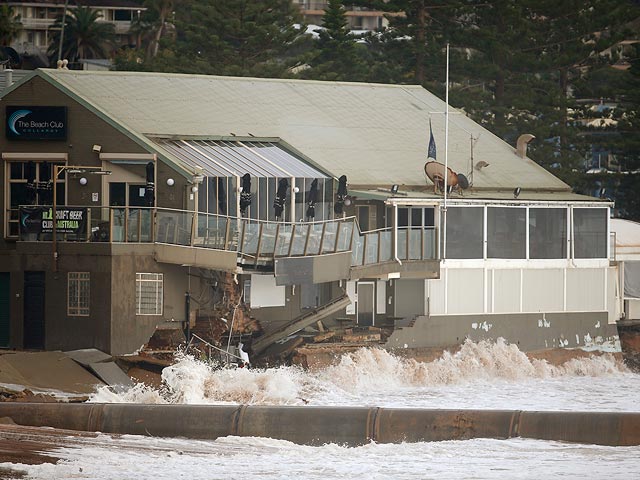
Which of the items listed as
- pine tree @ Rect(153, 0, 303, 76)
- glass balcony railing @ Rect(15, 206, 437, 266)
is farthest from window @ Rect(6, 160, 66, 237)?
pine tree @ Rect(153, 0, 303, 76)

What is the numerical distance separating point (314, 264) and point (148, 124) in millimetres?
6801

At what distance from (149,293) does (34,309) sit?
10.2 feet

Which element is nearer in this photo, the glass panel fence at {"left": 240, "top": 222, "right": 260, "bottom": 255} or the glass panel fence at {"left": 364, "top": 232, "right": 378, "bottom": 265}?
the glass panel fence at {"left": 240, "top": 222, "right": 260, "bottom": 255}

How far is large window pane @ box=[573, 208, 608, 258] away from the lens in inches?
2388

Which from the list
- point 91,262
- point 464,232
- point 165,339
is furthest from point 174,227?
point 464,232

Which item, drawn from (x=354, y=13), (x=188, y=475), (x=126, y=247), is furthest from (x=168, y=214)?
(x=354, y=13)

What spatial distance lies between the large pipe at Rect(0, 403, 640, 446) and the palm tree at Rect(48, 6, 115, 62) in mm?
92997

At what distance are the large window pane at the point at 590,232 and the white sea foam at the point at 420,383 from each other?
10.8ft

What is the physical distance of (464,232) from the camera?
190ft

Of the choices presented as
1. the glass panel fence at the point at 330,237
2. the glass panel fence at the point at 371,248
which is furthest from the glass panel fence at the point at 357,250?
the glass panel fence at the point at 330,237

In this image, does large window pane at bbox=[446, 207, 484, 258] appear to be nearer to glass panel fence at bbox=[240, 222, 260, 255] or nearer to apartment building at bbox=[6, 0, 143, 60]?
glass panel fence at bbox=[240, 222, 260, 255]

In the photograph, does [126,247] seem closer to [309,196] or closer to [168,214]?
[168,214]

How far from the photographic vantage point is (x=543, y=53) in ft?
283

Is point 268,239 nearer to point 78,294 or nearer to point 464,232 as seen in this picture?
point 78,294
